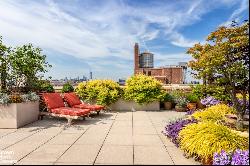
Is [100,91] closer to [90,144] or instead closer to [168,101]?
[168,101]

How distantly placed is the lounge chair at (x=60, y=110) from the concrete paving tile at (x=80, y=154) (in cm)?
333

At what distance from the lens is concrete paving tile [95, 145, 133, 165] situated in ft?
18.3

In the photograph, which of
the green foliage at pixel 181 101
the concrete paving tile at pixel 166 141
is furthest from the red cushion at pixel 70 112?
the green foliage at pixel 181 101

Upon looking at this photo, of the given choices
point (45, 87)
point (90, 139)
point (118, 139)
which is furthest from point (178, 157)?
point (45, 87)

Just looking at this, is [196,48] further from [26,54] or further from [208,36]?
[26,54]

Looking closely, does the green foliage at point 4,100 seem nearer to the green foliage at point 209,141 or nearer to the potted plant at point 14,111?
the potted plant at point 14,111

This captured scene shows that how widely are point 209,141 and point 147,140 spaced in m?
2.36

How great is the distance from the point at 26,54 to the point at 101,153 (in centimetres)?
670

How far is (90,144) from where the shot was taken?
705 cm

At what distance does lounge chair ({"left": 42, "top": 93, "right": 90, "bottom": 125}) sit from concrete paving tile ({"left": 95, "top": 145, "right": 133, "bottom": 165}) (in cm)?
358

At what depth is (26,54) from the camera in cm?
1107

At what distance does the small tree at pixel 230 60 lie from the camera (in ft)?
24.0

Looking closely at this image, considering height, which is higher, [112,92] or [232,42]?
[232,42]

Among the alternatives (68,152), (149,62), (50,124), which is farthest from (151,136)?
(149,62)
